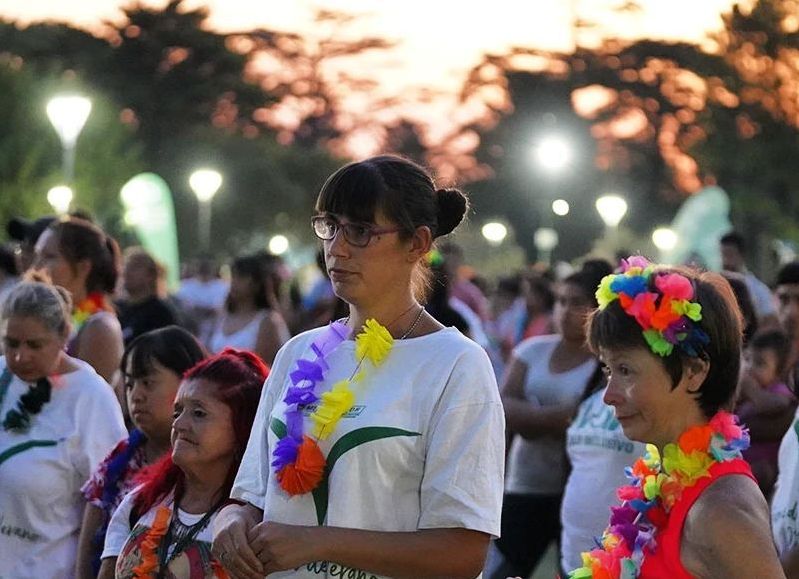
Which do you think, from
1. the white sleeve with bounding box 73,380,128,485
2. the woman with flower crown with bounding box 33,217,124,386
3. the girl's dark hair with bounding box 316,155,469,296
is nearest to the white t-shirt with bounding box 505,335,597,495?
the woman with flower crown with bounding box 33,217,124,386

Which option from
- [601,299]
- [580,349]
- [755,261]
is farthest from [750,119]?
[601,299]

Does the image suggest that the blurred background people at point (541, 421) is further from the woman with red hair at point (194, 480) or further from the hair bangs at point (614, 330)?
the hair bangs at point (614, 330)

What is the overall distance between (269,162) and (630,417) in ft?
236

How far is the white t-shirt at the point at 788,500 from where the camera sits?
17.0 ft

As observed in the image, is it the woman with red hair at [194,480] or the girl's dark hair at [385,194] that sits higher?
the girl's dark hair at [385,194]

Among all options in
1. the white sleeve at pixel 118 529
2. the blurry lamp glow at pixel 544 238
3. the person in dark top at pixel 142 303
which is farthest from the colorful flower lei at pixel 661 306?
the blurry lamp glow at pixel 544 238

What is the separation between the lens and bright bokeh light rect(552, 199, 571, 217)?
65.0 m

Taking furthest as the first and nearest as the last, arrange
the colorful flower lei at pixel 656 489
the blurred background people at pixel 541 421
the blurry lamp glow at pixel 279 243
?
the blurry lamp glow at pixel 279 243
the blurred background people at pixel 541 421
the colorful flower lei at pixel 656 489

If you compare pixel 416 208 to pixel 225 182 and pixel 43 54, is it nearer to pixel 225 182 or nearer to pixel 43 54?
pixel 43 54

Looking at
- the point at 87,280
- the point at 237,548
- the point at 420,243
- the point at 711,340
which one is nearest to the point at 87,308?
the point at 87,280

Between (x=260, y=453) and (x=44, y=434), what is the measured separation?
6.33ft

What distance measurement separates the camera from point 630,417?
3963 mm

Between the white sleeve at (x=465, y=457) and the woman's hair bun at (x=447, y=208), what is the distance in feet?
1.21

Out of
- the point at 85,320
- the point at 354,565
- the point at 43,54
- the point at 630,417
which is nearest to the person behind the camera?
the point at 354,565
